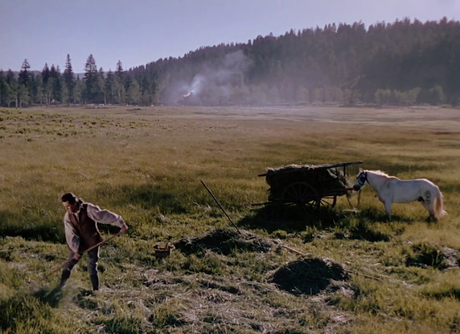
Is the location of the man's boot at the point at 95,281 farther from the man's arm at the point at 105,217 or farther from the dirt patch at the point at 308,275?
the dirt patch at the point at 308,275

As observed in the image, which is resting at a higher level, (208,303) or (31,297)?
(31,297)

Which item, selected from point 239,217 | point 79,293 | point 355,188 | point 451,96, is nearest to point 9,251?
point 79,293

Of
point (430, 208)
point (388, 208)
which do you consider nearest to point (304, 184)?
point (388, 208)

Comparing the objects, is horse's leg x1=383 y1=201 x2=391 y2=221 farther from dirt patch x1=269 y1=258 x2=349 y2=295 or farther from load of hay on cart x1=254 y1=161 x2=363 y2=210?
dirt patch x1=269 y1=258 x2=349 y2=295

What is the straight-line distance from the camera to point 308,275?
26.7ft

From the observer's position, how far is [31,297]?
249 inches

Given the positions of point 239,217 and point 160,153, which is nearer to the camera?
point 239,217

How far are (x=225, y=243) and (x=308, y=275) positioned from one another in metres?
2.51

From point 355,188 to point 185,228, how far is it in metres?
5.67

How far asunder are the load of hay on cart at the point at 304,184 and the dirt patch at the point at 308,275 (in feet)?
14.6

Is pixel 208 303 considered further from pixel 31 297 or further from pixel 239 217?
pixel 239 217

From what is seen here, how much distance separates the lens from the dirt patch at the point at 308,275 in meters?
7.81

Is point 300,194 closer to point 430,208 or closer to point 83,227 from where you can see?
point 430,208


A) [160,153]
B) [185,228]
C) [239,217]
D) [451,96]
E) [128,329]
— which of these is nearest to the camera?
[128,329]
